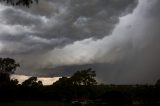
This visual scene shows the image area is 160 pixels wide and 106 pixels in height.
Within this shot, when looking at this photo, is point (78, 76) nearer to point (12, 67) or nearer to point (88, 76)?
point (88, 76)

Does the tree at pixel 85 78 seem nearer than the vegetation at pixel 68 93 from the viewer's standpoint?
No

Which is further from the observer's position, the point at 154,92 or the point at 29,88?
the point at 29,88

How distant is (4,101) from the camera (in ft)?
275

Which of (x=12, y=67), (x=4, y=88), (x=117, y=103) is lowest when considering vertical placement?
(x=117, y=103)

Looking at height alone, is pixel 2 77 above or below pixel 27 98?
above

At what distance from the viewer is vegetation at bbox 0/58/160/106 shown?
77938 millimetres

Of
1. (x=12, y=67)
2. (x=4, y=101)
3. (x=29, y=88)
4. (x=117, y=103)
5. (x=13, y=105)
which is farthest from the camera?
(x=12, y=67)

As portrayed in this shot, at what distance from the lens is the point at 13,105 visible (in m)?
76.0

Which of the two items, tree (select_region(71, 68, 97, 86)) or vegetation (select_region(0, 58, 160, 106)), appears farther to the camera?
tree (select_region(71, 68, 97, 86))

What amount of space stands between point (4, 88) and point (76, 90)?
44602mm

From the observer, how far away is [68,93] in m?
115

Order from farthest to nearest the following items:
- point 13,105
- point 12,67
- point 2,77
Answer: point 12,67
point 2,77
point 13,105

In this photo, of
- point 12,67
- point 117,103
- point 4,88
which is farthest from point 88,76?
point 117,103

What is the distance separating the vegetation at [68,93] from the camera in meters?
77.9
